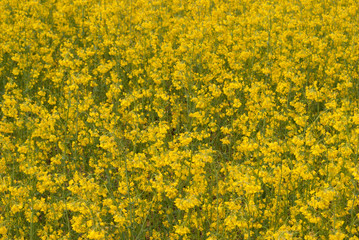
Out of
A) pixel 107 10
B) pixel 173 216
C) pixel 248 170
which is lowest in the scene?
pixel 173 216

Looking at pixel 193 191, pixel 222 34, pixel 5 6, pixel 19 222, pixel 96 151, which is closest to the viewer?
pixel 193 191

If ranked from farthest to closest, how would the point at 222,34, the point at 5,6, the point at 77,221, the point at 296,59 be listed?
the point at 5,6 < the point at 222,34 < the point at 296,59 < the point at 77,221

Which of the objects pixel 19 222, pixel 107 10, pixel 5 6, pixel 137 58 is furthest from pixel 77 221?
pixel 5 6

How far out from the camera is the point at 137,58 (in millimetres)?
6980

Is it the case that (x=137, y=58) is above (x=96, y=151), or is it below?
above

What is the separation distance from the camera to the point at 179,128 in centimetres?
630

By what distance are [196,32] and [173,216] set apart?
311cm

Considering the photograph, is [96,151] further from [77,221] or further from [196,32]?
[196,32]

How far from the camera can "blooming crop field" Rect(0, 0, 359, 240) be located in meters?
4.00

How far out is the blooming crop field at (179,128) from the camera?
400 cm

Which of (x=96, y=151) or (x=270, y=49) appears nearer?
(x=96, y=151)

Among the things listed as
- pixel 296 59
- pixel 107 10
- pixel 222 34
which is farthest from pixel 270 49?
pixel 107 10

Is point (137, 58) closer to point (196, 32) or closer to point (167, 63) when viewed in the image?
point (167, 63)

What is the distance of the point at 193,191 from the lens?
4.11 m
